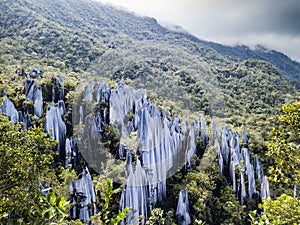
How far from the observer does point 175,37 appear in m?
94.2

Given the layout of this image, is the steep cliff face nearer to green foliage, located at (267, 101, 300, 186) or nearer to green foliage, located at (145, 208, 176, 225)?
green foliage, located at (145, 208, 176, 225)

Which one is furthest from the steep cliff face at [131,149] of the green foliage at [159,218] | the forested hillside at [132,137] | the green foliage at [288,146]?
the green foliage at [288,146]

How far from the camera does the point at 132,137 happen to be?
17922 mm

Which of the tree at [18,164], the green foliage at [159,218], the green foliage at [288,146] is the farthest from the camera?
the green foliage at [159,218]

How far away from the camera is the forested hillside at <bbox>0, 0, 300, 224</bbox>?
4.44 meters

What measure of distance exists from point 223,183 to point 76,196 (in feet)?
37.4

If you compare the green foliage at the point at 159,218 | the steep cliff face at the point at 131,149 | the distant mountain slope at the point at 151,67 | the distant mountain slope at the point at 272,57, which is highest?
the distant mountain slope at the point at 272,57

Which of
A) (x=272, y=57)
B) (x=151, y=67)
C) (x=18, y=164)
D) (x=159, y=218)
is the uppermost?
(x=272, y=57)

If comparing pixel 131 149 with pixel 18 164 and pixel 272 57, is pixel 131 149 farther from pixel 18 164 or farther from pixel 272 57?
pixel 272 57

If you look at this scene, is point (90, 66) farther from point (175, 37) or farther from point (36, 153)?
point (175, 37)

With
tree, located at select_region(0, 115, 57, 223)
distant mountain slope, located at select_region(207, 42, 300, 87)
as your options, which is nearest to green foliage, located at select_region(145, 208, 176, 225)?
tree, located at select_region(0, 115, 57, 223)

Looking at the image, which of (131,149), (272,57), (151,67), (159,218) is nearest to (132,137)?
(131,149)

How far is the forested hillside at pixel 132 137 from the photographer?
444 cm

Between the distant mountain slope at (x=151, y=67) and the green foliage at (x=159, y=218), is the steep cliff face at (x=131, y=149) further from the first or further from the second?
the distant mountain slope at (x=151, y=67)
